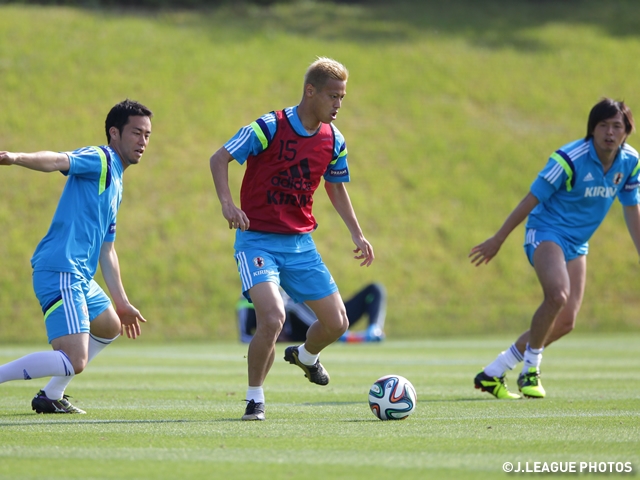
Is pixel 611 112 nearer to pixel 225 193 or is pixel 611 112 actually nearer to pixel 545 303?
pixel 545 303

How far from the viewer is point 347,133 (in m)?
28.6

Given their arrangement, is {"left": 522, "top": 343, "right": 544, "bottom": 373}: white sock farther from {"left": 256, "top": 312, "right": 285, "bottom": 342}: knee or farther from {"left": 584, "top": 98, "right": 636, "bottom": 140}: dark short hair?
{"left": 256, "top": 312, "right": 285, "bottom": 342}: knee

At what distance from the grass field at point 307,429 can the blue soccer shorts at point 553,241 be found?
50.7 inches

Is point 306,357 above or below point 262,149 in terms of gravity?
below

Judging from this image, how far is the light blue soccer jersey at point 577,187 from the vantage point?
28.5 feet

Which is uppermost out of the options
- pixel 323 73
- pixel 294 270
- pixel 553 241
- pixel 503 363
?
pixel 323 73

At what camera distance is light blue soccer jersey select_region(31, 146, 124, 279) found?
666 centimetres

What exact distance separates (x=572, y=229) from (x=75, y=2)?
28.5m

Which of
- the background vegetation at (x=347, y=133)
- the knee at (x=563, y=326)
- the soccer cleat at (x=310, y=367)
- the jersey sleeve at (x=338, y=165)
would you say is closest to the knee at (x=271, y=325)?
the soccer cleat at (x=310, y=367)

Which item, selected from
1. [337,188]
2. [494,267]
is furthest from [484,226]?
[337,188]

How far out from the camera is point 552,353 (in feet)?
52.7

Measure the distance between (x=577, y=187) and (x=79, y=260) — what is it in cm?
455

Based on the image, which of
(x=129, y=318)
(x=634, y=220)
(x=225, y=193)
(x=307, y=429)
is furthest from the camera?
(x=634, y=220)

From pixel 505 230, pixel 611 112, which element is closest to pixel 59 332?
pixel 505 230
